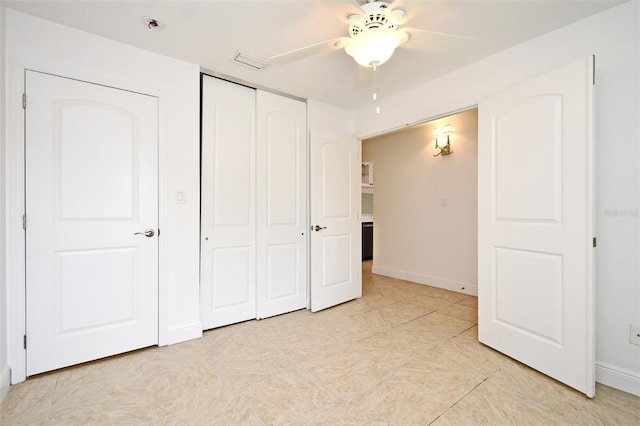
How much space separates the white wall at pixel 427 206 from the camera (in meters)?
3.86

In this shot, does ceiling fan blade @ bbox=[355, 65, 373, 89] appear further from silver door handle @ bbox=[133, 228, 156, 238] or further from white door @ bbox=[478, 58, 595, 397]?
silver door handle @ bbox=[133, 228, 156, 238]

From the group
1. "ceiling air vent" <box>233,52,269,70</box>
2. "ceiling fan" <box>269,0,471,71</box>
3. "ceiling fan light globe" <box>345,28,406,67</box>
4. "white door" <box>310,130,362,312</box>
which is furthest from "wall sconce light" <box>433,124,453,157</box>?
"ceiling air vent" <box>233,52,269,70</box>

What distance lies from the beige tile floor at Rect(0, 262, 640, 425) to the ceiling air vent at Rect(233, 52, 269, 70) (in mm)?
2429

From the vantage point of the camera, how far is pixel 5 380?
1.75 m

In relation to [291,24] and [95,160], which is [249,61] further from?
[95,160]

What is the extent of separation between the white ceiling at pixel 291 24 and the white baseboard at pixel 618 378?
2.33 m

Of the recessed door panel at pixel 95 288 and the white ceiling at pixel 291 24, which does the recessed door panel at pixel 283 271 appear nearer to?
the recessed door panel at pixel 95 288

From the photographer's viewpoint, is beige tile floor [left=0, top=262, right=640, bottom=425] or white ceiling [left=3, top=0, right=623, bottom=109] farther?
white ceiling [left=3, top=0, right=623, bottom=109]

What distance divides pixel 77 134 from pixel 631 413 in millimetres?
3889

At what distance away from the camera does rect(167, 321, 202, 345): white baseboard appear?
238 centimetres

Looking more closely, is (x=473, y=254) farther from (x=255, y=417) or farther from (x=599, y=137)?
(x=255, y=417)

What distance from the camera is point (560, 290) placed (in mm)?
1855

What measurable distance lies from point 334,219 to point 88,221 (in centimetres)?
229

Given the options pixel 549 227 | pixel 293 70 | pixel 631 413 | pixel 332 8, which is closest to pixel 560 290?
pixel 549 227
